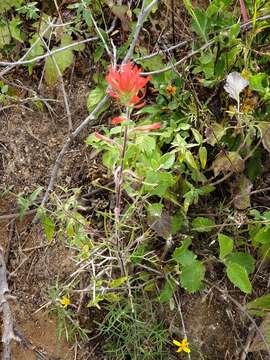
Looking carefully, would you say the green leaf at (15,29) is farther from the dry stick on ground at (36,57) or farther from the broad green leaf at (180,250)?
the broad green leaf at (180,250)

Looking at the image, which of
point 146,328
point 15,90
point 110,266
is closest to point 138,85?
point 110,266

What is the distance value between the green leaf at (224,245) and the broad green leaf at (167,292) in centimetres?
18

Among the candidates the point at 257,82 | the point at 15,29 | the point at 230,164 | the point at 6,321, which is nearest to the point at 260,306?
the point at 230,164

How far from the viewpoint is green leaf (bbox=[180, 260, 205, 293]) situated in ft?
5.88

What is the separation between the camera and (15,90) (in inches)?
90.9

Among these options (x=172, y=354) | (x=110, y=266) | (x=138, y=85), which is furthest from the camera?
(x=172, y=354)

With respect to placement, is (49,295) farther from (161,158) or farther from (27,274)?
(161,158)

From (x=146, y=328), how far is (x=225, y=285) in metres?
0.29

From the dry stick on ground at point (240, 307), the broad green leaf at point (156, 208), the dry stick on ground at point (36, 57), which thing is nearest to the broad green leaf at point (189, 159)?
the broad green leaf at point (156, 208)

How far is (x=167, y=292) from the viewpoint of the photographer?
186cm

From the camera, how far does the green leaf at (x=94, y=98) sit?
217cm

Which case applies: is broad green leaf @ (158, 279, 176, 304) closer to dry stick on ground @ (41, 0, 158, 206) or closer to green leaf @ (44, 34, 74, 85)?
dry stick on ground @ (41, 0, 158, 206)

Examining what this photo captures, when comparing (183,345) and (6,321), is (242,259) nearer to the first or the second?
(183,345)

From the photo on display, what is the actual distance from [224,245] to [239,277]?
0.10 metres
